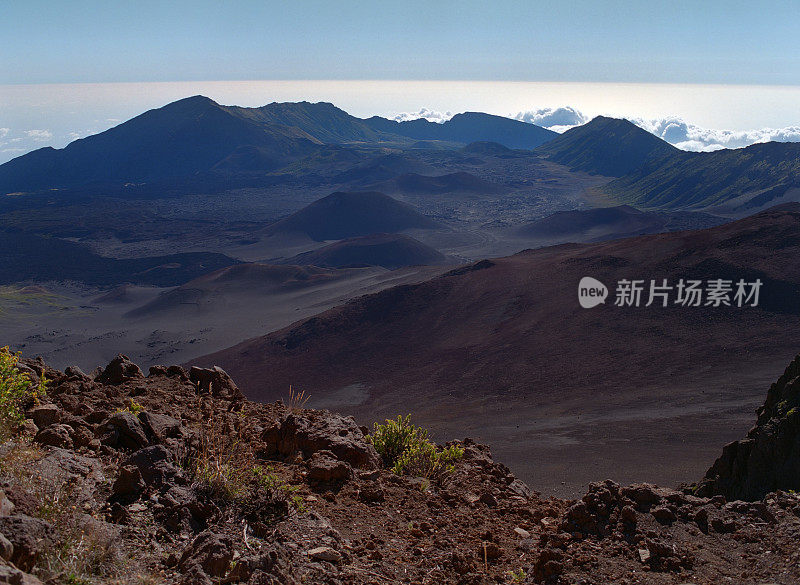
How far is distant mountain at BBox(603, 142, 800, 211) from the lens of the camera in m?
81.9

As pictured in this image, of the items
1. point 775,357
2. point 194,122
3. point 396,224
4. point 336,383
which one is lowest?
point 336,383

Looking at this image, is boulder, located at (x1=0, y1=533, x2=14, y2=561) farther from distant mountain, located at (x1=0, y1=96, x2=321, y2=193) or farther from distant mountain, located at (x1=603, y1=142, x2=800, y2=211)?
distant mountain, located at (x1=0, y1=96, x2=321, y2=193)

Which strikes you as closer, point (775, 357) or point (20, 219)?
point (775, 357)

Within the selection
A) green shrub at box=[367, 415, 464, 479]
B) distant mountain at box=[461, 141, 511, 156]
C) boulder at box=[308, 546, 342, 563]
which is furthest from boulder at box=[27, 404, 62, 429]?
distant mountain at box=[461, 141, 511, 156]

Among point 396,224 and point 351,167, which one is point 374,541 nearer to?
point 396,224

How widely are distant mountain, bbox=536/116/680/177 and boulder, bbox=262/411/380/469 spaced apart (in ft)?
429

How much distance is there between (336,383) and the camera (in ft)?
85.4

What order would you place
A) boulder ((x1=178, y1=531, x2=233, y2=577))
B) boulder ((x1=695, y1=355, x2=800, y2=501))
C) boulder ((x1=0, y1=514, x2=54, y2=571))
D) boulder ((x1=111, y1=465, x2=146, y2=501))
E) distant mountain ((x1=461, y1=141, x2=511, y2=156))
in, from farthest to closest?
1. distant mountain ((x1=461, y1=141, x2=511, y2=156))
2. boulder ((x1=695, y1=355, x2=800, y2=501))
3. boulder ((x1=111, y1=465, x2=146, y2=501))
4. boulder ((x1=178, y1=531, x2=233, y2=577))
5. boulder ((x1=0, y1=514, x2=54, y2=571))

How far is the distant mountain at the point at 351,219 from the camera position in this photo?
83375 mm

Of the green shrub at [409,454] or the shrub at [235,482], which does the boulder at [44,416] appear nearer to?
the shrub at [235,482]

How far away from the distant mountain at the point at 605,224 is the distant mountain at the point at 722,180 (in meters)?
11.9

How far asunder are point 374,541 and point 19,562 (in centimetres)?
199

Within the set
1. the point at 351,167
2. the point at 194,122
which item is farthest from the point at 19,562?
the point at 194,122

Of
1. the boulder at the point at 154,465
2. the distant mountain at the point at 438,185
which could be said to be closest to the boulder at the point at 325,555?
the boulder at the point at 154,465
